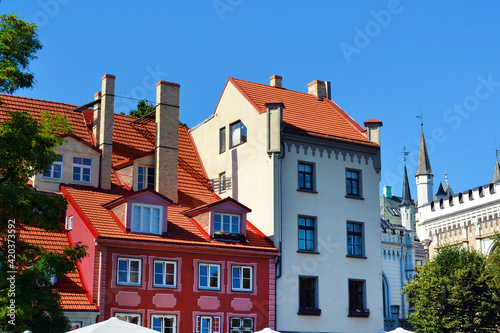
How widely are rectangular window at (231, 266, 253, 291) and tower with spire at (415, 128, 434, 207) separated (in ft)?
199

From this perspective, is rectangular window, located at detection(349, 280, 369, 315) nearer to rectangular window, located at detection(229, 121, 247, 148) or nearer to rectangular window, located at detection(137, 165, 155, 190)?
rectangular window, located at detection(229, 121, 247, 148)

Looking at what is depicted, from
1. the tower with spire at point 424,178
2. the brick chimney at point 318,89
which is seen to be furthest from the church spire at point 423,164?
the brick chimney at point 318,89

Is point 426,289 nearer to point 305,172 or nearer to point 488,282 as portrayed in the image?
point 488,282

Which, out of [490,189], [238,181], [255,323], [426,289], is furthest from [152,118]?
[490,189]

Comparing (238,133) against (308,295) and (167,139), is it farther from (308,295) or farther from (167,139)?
(308,295)

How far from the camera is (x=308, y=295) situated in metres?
36.3

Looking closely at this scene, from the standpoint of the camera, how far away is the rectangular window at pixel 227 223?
3475 centimetres

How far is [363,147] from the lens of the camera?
39.7 metres

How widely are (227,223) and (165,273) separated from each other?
4.28 meters

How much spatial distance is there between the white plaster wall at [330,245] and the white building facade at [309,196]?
50mm

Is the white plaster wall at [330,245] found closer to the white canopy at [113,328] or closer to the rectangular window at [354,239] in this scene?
the rectangular window at [354,239]

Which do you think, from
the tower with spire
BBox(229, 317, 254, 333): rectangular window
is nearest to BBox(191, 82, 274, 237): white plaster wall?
BBox(229, 317, 254, 333): rectangular window

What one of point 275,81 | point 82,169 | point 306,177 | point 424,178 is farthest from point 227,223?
point 424,178

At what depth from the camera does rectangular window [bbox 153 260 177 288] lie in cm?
3212
